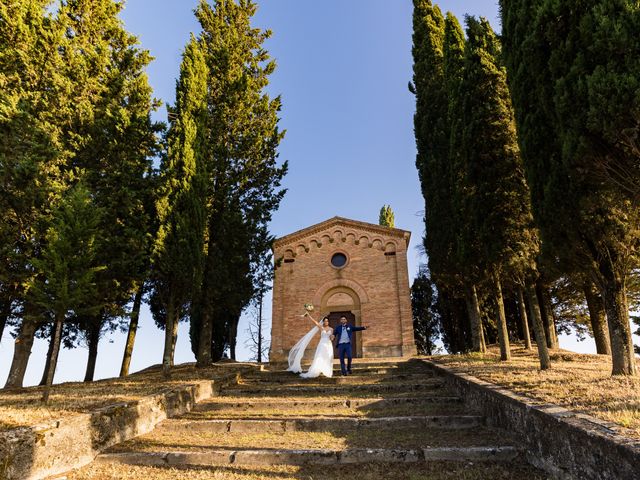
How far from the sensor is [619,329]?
257 inches

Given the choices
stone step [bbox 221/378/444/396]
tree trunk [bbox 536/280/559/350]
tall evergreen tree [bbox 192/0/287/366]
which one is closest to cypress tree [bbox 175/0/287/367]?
tall evergreen tree [bbox 192/0/287/366]

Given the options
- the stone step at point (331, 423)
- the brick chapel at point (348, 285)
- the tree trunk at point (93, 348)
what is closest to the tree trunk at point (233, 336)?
the brick chapel at point (348, 285)

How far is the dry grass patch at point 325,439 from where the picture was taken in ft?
15.5

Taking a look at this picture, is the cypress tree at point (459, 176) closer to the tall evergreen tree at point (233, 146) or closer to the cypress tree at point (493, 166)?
the cypress tree at point (493, 166)

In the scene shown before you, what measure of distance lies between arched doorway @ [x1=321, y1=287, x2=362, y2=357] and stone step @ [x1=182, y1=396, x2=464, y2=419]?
11592 mm

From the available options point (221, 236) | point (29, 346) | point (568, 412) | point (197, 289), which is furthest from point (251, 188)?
point (568, 412)

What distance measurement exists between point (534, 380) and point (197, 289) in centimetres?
885

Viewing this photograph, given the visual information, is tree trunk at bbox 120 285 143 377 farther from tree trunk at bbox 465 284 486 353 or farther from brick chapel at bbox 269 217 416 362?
tree trunk at bbox 465 284 486 353

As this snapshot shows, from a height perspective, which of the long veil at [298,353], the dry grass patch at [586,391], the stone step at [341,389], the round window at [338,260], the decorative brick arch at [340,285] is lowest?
the stone step at [341,389]

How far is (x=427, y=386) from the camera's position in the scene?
8.11 meters

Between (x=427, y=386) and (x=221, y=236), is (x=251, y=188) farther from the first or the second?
(x=427, y=386)

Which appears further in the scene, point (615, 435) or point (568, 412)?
point (568, 412)

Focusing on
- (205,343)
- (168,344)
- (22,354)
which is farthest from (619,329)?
(22,354)

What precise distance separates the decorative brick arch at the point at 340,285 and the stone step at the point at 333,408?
1170 centimetres
